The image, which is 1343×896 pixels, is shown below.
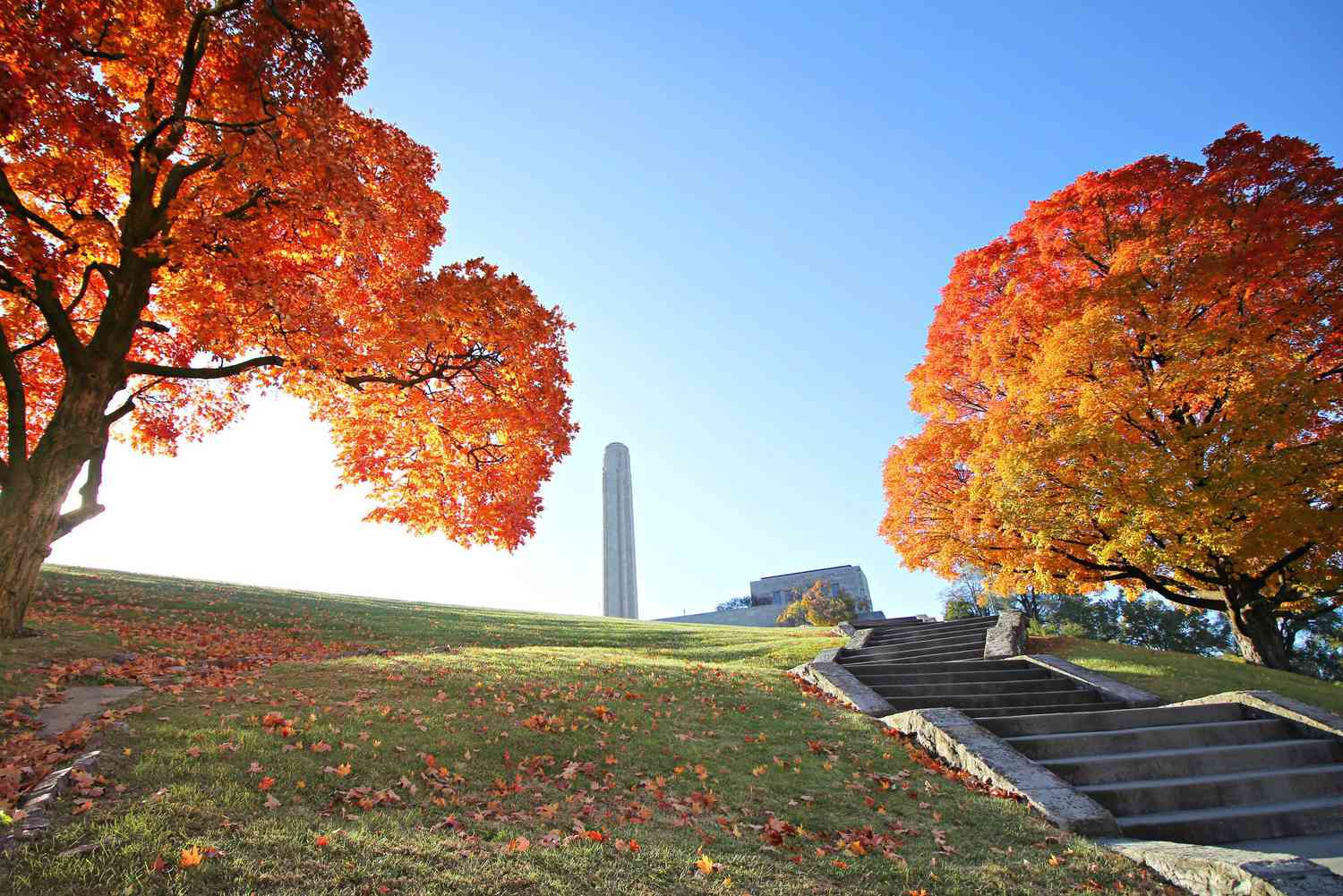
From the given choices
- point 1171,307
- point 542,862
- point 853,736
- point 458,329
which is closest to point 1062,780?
point 853,736

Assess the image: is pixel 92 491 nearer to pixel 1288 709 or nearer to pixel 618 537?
pixel 1288 709

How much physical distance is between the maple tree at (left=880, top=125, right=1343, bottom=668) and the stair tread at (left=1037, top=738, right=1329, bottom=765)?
502 cm

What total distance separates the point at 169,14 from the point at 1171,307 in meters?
19.5

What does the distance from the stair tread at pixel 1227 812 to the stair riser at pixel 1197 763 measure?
1.89 ft

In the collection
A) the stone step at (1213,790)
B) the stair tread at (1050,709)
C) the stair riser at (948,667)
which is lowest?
the stone step at (1213,790)

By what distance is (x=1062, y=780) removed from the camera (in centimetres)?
658

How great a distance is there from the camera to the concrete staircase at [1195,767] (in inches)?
247

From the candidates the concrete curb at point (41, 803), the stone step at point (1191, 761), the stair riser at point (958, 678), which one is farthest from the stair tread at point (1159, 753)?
the concrete curb at point (41, 803)

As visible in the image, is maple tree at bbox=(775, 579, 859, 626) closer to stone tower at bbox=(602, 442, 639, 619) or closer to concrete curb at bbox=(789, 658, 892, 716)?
stone tower at bbox=(602, 442, 639, 619)

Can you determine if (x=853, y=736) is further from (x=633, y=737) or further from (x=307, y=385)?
(x=307, y=385)

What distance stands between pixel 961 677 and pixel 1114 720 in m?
3.00

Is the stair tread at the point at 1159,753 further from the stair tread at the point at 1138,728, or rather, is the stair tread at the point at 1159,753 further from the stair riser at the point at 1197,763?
the stair tread at the point at 1138,728

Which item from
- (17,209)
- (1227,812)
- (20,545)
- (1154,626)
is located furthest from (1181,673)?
(1154,626)

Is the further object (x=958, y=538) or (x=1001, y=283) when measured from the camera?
(x=1001, y=283)
